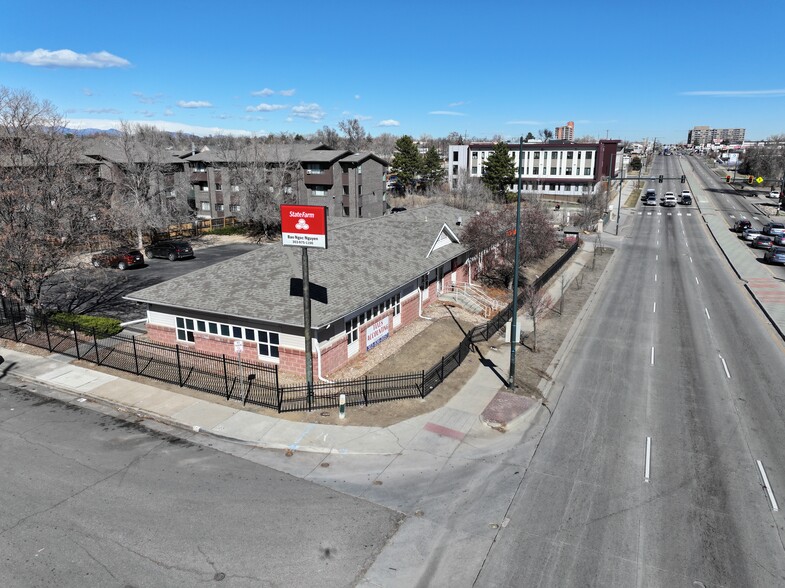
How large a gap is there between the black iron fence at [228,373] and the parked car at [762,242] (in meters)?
46.5

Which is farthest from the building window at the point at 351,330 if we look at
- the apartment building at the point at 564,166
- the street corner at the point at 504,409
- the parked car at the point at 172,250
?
the apartment building at the point at 564,166

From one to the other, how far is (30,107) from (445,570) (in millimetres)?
30544

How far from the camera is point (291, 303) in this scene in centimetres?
2223

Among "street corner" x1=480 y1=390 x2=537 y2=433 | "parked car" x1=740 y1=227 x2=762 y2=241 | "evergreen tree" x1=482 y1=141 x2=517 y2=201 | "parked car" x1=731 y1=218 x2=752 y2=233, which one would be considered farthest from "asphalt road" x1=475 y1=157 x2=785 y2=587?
"evergreen tree" x1=482 y1=141 x2=517 y2=201

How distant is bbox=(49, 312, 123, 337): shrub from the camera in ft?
86.0

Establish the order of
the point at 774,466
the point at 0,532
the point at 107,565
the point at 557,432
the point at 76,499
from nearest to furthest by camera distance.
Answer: the point at 107,565, the point at 0,532, the point at 76,499, the point at 774,466, the point at 557,432

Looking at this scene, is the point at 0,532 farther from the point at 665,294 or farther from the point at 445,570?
the point at 665,294

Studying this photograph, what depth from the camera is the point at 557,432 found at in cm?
1844

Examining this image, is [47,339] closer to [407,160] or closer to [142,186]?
[142,186]

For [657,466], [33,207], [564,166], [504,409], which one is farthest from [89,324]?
[564,166]

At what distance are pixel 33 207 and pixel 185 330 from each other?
1042 cm

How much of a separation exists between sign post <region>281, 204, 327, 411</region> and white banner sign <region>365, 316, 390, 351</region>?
6016 mm

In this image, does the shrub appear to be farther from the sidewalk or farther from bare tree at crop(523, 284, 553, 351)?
bare tree at crop(523, 284, 553, 351)

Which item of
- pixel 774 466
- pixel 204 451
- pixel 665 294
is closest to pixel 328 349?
pixel 204 451
